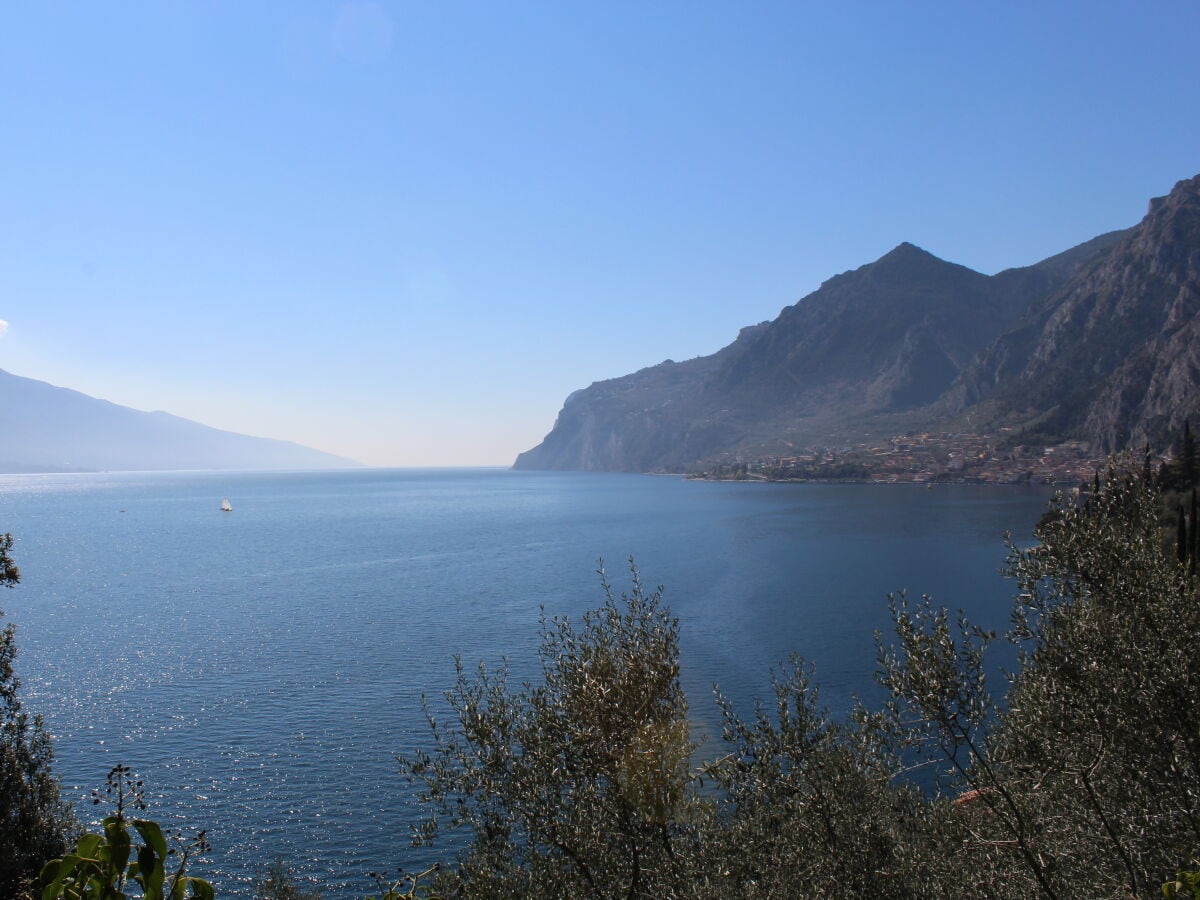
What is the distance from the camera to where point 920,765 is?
47.8 ft

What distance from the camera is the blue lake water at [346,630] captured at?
3419cm

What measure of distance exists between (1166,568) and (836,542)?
101217mm

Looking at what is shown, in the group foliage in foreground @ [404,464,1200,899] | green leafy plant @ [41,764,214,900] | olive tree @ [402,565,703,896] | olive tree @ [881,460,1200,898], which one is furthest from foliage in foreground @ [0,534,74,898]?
olive tree @ [881,460,1200,898]

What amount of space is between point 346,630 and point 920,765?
2289 inches

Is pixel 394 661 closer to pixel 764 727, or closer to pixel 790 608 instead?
pixel 790 608

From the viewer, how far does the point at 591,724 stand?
590 inches

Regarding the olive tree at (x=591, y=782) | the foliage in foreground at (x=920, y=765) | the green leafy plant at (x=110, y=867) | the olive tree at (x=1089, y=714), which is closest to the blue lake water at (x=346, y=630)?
the olive tree at (x=591, y=782)

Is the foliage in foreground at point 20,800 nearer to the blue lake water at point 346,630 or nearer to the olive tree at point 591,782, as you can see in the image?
the blue lake water at point 346,630

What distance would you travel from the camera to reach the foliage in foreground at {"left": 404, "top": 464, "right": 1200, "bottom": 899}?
43.2ft

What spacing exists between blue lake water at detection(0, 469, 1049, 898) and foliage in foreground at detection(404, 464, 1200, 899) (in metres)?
16.8

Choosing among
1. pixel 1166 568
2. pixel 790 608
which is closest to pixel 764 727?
pixel 1166 568

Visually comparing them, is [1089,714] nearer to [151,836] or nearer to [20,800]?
[151,836]

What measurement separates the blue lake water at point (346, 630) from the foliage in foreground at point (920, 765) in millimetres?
16823

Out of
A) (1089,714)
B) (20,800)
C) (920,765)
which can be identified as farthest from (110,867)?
(20,800)
